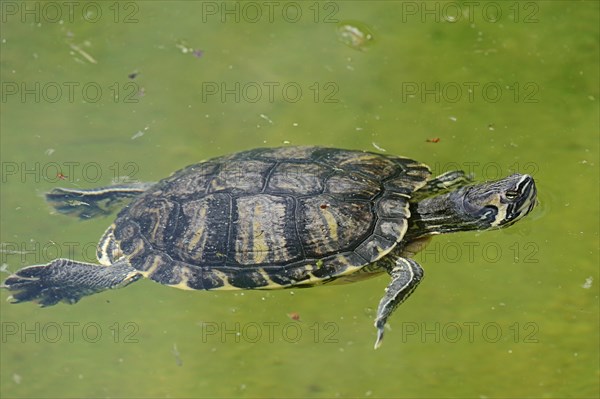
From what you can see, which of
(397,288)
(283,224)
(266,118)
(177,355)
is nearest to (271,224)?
(283,224)

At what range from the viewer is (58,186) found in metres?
4.88

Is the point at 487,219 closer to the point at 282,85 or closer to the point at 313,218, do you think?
the point at 313,218

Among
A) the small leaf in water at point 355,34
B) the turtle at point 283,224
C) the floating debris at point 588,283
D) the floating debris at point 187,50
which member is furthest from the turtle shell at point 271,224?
the floating debris at point 187,50

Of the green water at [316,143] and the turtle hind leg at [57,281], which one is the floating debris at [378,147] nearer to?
the green water at [316,143]

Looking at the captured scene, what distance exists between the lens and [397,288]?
3.88 metres

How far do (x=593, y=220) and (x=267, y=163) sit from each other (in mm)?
2004

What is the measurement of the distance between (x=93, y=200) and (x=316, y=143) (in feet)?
5.03

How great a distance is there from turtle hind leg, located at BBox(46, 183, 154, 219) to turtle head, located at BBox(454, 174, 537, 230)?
2.01 metres

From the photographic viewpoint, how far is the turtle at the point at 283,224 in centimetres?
390

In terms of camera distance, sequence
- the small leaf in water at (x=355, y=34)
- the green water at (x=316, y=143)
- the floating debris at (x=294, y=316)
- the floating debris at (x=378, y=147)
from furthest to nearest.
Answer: the small leaf in water at (x=355, y=34) < the floating debris at (x=378, y=147) < the floating debris at (x=294, y=316) < the green water at (x=316, y=143)

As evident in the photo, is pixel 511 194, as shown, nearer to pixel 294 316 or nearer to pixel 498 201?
pixel 498 201

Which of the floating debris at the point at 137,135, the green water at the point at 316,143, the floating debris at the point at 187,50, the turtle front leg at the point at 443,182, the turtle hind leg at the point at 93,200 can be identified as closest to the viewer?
the green water at the point at 316,143

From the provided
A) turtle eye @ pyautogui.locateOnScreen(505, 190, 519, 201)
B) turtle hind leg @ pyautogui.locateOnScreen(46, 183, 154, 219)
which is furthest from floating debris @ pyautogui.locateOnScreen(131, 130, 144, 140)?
turtle eye @ pyautogui.locateOnScreen(505, 190, 519, 201)

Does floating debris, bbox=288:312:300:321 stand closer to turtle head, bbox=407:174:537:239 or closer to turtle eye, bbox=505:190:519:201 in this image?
turtle head, bbox=407:174:537:239
